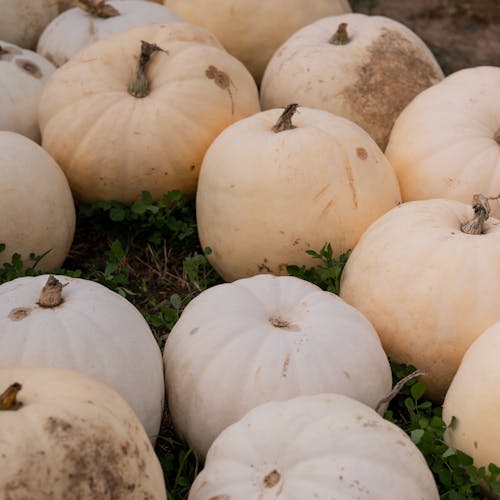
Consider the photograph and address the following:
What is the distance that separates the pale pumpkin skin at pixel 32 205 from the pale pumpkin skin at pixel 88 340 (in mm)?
644

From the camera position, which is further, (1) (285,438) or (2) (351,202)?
(2) (351,202)

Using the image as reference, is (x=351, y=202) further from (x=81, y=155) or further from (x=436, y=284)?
(x=81, y=155)

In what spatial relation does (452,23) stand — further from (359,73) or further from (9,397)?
(9,397)

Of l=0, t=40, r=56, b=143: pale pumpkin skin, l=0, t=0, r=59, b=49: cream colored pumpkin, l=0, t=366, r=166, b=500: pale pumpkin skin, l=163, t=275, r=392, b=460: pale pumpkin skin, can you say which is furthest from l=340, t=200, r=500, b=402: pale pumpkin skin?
l=0, t=0, r=59, b=49: cream colored pumpkin

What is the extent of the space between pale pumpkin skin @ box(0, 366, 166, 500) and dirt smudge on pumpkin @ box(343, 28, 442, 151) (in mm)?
2249

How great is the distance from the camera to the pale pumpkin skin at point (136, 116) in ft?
12.1

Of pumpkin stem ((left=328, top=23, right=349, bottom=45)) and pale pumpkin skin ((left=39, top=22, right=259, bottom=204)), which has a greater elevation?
pumpkin stem ((left=328, top=23, right=349, bottom=45))

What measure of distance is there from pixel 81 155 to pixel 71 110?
19 centimetres

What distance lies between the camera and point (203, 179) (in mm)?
3484

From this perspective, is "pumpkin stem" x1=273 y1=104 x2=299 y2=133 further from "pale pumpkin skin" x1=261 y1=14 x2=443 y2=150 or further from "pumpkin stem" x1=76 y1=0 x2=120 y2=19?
"pumpkin stem" x1=76 y1=0 x2=120 y2=19

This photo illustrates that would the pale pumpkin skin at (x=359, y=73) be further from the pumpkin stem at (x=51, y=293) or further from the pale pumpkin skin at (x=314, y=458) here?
the pale pumpkin skin at (x=314, y=458)

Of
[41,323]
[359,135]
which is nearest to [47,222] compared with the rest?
[41,323]

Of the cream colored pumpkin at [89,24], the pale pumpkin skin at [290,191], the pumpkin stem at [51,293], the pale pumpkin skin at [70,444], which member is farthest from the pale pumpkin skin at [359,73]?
the pale pumpkin skin at [70,444]

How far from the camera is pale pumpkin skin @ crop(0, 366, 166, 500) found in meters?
1.79
